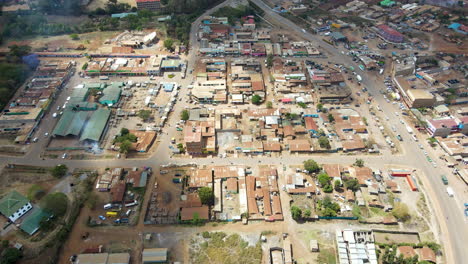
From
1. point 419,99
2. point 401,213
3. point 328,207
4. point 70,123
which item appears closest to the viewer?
point 401,213

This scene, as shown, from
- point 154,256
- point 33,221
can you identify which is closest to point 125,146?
point 33,221

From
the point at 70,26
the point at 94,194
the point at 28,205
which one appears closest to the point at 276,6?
the point at 70,26

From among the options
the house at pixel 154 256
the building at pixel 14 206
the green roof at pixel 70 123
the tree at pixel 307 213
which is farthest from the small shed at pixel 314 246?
the green roof at pixel 70 123

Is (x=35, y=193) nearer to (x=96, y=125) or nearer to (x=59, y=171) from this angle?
(x=59, y=171)

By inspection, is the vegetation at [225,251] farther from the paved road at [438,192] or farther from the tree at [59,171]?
the paved road at [438,192]

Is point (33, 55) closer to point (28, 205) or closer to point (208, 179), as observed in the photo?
point (28, 205)

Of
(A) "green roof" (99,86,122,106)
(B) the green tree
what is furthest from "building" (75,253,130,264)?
(A) "green roof" (99,86,122,106)

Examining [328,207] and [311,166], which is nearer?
[328,207]
